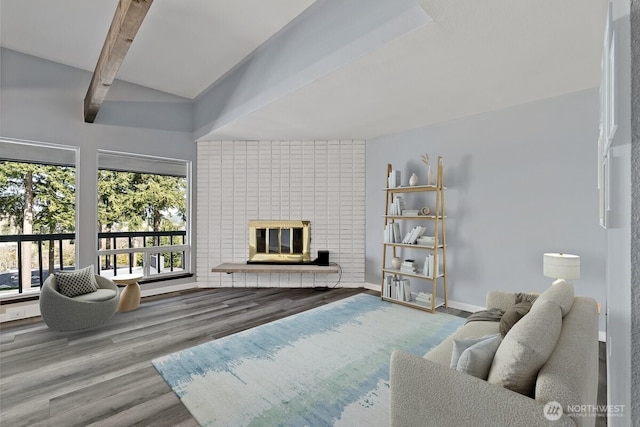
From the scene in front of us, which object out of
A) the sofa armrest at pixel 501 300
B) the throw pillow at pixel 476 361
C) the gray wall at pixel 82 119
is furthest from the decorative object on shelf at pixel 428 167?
the gray wall at pixel 82 119

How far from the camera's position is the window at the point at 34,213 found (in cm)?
343

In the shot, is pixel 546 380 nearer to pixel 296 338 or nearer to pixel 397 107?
pixel 296 338

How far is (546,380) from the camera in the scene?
102cm

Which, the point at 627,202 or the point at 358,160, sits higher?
the point at 358,160

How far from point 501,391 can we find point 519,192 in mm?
2832

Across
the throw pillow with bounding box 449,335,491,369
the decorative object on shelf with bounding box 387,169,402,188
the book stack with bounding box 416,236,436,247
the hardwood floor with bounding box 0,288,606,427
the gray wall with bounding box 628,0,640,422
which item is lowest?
the hardwood floor with bounding box 0,288,606,427

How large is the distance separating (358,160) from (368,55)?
2636 millimetres

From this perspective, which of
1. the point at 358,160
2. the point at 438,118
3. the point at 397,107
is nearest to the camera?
the point at 397,107

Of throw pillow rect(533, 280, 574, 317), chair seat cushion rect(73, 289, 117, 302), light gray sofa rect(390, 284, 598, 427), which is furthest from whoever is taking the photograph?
chair seat cushion rect(73, 289, 117, 302)

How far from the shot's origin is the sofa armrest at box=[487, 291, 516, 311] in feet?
7.67

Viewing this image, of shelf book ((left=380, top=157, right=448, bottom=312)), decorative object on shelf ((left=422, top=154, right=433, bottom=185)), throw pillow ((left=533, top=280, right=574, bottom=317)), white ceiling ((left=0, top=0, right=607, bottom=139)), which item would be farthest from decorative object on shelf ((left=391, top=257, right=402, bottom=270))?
throw pillow ((left=533, top=280, right=574, bottom=317))

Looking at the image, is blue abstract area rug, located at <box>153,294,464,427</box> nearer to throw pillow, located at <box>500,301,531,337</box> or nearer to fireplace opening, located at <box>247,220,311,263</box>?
throw pillow, located at <box>500,301,531,337</box>

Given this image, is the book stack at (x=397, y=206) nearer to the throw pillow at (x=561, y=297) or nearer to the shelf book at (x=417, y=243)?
the shelf book at (x=417, y=243)

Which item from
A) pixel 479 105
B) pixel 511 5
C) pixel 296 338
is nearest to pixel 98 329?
pixel 296 338
